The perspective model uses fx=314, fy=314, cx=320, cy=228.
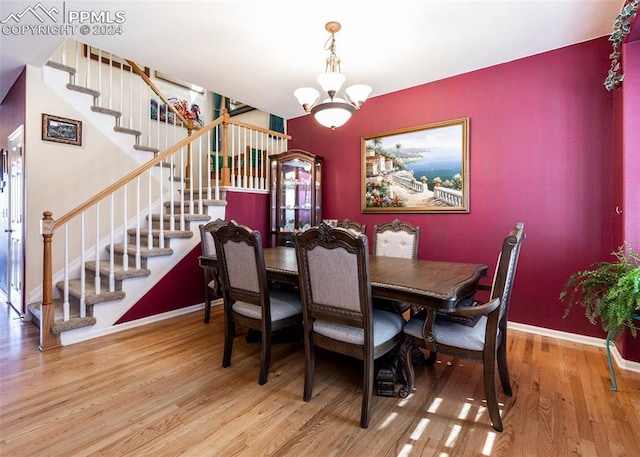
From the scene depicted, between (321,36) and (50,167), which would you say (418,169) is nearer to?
(321,36)

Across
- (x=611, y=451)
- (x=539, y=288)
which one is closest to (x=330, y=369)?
(x=611, y=451)

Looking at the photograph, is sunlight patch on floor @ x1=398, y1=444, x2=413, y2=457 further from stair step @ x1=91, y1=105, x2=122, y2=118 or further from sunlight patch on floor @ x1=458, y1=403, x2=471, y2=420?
stair step @ x1=91, y1=105, x2=122, y2=118

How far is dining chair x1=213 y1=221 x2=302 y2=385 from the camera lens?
6.56ft

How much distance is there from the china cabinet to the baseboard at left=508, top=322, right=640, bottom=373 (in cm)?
261

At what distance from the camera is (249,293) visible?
2098mm

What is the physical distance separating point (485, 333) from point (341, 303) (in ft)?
2.47

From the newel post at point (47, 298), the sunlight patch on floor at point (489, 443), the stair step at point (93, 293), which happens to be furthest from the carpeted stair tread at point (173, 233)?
the sunlight patch on floor at point (489, 443)

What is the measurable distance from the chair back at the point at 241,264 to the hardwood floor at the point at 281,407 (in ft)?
1.86

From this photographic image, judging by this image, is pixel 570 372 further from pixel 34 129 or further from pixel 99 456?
pixel 34 129

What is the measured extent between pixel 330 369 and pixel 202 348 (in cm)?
111

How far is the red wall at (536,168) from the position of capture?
268 centimetres

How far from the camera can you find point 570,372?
7.23 ft

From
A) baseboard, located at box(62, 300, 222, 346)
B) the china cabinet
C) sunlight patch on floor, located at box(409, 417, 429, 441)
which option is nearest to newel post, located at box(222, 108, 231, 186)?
the china cabinet

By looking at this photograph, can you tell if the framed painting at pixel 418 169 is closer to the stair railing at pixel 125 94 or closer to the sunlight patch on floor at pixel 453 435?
the sunlight patch on floor at pixel 453 435
